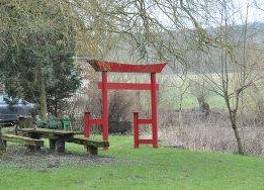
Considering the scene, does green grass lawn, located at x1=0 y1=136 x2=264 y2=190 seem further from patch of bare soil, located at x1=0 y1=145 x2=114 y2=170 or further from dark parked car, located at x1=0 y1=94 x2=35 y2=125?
dark parked car, located at x1=0 y1=94 x2=35 y2=125

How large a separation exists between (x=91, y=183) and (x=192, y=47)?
5.14 m

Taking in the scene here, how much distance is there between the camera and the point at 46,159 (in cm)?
1384

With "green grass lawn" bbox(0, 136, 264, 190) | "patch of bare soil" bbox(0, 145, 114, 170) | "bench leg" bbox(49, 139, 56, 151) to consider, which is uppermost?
"bench leg" bbox(49, 139, 56, 151)

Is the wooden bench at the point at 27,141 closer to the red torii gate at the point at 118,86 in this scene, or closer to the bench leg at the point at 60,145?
the bench leg at the point at 60,145

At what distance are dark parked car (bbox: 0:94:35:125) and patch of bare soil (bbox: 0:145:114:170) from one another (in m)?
13.7

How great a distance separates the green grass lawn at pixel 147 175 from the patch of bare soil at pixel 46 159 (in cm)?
36

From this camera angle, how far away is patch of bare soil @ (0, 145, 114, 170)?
12820 mm

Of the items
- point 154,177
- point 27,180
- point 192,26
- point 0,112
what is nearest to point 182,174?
point 154,177

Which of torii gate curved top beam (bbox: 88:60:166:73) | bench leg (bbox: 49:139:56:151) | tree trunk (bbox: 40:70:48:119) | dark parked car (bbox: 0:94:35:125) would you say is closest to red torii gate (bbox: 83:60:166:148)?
torii gate curved top beam (bbox: 88:60:166:73)

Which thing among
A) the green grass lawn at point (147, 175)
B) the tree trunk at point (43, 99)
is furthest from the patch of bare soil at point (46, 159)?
the tree trunk at point (43, 99)

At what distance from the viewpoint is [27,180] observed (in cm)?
1069

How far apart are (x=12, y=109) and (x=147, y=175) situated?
1900cm

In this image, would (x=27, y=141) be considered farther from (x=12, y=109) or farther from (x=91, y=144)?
(x=12, y=109)

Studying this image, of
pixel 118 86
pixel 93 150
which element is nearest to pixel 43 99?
pixel 118 86
